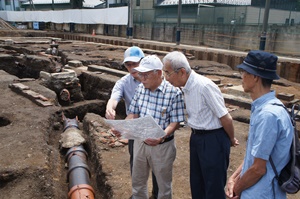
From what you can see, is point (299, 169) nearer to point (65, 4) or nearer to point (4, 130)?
point (4, 130)

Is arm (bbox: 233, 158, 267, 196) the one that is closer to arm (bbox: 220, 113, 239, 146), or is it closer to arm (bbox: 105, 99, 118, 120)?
arm (bbox: 220, 113, 239, 146)

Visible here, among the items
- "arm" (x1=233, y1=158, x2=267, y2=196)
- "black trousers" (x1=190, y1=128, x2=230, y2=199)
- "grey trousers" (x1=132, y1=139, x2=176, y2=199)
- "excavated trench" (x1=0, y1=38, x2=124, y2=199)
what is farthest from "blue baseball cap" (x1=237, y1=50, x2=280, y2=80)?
"excavated trench" (x1=0, y1=38, x2=124, y2=199)

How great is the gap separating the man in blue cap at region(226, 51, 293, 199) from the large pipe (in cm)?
254

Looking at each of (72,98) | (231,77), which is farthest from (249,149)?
(231,77)

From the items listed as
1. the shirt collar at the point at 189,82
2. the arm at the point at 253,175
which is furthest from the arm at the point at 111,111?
the arm at the point at 253,175

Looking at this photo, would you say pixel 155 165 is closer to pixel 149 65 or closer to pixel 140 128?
pixel 140 128

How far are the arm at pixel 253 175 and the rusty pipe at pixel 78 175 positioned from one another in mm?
2509

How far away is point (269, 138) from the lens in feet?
5.85

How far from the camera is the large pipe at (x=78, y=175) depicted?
3.90m

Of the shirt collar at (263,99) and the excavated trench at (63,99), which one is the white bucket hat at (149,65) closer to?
the shirt collar at (263,99)

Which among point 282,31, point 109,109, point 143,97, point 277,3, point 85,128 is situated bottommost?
point 85,128

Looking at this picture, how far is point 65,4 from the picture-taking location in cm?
5206

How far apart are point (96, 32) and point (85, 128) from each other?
2847 centimetres

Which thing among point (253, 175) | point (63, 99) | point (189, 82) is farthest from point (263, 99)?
point (63, 99)
